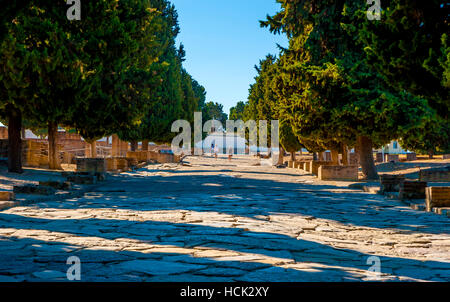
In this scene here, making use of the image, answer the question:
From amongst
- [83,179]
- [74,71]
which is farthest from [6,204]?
[74,71]

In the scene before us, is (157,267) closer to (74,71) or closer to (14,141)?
(74,71)

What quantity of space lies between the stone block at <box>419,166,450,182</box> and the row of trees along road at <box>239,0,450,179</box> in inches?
64.8

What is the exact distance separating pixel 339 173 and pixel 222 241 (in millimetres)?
13923

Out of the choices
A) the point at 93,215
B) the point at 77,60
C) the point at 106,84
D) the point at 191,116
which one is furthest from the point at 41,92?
the point at 191,116

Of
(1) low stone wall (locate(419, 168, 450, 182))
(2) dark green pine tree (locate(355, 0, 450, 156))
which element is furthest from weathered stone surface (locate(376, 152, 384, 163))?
(2) dark green pine tree (locate(355, 0, 450, 156))

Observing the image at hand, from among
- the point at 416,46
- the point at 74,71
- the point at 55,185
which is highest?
the point at 74,71

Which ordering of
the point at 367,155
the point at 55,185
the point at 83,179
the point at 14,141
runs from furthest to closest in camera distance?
the point at 367,155 → the point at 14,141 → the point at 83,179 → the point at 55,185

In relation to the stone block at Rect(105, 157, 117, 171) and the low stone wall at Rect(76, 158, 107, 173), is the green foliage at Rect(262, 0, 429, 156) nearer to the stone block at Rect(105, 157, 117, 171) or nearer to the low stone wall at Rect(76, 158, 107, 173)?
the low stone wall at Rect(76, 158, 107, 173)

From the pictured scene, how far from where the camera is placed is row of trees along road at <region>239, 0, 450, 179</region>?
977 centimetres

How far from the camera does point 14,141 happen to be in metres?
17.4
